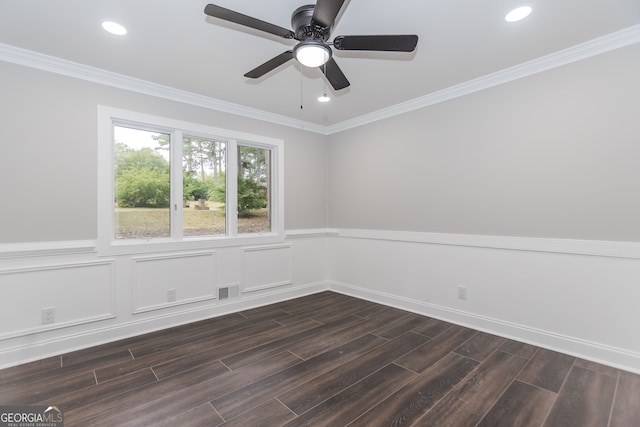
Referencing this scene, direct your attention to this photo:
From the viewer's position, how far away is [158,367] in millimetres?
2418

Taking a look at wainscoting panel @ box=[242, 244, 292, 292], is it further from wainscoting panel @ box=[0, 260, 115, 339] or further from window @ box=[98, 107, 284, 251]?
wainscoting panel @ box=[0, 260, 115, 339]

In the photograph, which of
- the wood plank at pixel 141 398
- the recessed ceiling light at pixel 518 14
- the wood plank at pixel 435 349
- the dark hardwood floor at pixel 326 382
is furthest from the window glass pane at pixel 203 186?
the recessed ceiling light at pixel 518 14

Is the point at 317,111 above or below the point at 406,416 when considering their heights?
above

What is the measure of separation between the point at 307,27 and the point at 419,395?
8.28ft

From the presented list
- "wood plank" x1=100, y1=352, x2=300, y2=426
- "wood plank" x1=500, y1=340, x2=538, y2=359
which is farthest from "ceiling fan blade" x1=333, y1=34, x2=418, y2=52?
"wood plank" x1=500, y1=340, x2=538, y2=359

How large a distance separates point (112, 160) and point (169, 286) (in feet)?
4.69

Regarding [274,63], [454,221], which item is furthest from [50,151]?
[454,221]

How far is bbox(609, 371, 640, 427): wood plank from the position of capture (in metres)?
1.79

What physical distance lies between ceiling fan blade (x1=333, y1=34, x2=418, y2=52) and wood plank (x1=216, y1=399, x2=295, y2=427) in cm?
233

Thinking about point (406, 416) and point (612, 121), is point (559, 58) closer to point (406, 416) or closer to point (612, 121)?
point (612, 121)

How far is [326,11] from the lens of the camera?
1594 mm

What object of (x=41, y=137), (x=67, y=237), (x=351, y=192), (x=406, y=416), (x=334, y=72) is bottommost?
(x=406, y=416)

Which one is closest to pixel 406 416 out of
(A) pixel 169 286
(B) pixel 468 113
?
(A) pixel 169 286

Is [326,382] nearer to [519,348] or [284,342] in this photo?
[284,342]
